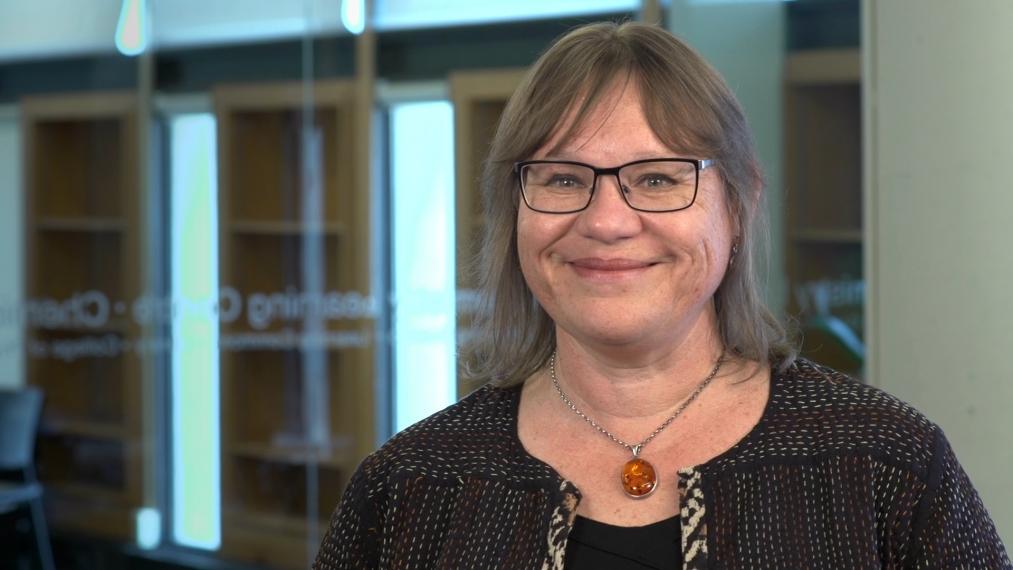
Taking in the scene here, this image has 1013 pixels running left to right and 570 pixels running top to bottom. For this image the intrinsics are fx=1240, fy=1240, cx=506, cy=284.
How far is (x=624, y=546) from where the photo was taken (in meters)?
1.27

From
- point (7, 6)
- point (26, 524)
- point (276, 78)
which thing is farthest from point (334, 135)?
point (26, 524)

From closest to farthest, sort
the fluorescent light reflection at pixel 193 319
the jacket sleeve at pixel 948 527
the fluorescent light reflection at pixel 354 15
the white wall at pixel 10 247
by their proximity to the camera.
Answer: the jacket sleeve at pixel 948 527 → the white wall at pixel 10 247 → the fluorescent light reflection at pixel 193 319 → the fluorescent light reflection at pixel 354 15

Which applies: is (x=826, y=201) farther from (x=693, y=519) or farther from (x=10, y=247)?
(x=693, y=519)

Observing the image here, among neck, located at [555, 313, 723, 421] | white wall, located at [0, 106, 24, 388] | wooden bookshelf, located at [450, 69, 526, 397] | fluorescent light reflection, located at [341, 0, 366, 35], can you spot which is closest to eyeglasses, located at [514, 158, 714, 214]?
neck, located at [555, 313, 723, 421]

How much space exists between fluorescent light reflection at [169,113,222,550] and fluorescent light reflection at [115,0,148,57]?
0.97 feet

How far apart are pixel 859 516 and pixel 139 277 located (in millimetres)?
3699

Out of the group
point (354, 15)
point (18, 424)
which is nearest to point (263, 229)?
point (354, 15)

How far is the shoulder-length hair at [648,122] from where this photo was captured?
126cm

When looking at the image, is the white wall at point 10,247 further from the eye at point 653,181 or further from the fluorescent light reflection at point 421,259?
the eye at point 653,181

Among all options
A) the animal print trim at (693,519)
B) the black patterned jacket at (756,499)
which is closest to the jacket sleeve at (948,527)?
the black patterned jacket at (756,499)

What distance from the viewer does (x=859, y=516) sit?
1218 millimetres

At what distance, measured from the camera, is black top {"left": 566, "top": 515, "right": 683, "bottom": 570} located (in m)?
1.25

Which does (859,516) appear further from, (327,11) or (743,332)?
(327,11)

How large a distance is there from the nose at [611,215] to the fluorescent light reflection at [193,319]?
365 cm
